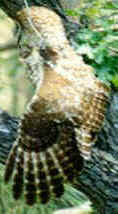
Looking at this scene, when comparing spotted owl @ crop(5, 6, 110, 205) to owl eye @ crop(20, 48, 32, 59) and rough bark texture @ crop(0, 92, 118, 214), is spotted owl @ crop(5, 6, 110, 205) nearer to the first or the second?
rough bark texture @ crop(0, 92, 118, 214)

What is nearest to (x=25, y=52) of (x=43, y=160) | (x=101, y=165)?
(x=43, y=160)

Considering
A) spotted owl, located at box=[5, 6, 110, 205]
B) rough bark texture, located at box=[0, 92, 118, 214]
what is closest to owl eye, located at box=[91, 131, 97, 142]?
spotted owl, located at box=[5, 6, 110, 205]

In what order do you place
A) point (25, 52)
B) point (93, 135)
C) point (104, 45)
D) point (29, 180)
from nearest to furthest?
point (104, 45)
point (29, 180)
point (93, 135)
point (25, 52)

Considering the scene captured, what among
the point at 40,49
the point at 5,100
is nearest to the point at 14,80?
the point at 5,100

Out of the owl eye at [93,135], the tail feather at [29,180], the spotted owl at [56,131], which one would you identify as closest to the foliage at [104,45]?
the spotted owl at [56,131]

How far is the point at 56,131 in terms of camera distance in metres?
3.04

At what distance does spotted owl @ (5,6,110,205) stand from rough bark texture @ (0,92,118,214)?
114mm

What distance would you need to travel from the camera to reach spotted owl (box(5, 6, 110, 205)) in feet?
9.80

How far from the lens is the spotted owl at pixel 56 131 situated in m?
2.99

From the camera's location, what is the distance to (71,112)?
2.98m

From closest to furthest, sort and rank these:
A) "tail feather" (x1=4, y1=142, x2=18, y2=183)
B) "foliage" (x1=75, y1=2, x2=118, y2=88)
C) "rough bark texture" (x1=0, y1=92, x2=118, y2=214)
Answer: "foliage" (x1=75, y1=2, x2=118, y2=88), "tail feather" (x1=4, y1=142, x2=18, y2=183), "rough bark texture" (x1=0, y1=92, x2=118, y2=214)

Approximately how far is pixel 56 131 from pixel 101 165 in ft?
1.20

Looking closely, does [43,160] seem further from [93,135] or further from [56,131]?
[93,135]

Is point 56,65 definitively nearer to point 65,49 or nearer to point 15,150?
point 65,49
